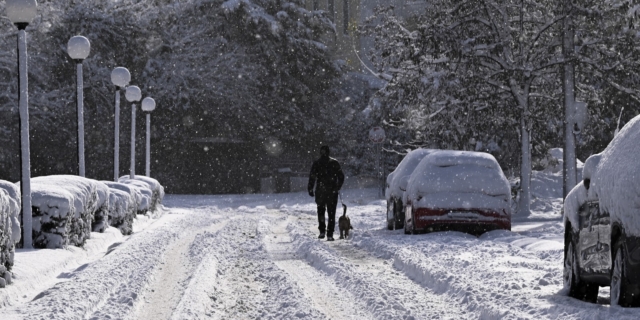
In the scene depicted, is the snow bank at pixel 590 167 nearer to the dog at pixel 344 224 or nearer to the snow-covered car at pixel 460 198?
the snow-covered car at pixel 460 198

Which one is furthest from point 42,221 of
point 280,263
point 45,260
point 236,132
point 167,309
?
point 236,132

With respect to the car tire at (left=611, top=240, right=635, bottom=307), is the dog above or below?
below

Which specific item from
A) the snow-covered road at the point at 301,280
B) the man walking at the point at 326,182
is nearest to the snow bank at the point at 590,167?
the snow-covered road at the point at 301,280

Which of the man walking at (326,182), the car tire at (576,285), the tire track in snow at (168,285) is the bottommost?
the tire track in snow at (168,285)

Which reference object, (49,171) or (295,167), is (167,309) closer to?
(49,171)

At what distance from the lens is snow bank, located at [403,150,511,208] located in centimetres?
1767

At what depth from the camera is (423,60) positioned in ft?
90.3

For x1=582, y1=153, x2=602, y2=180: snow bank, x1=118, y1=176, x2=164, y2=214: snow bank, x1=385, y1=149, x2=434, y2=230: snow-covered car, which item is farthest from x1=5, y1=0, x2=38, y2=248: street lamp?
x1=118, y1=176, x2=164, y2=214: snow bank

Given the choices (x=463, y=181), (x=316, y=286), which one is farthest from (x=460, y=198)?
(x=316, y=286)

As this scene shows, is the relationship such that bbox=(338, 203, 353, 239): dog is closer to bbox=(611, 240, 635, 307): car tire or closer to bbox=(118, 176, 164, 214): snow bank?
bbox=(118, 176, 164, 214): snow bank

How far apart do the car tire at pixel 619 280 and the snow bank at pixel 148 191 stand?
17871 millimetres

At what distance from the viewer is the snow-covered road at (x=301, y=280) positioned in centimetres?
901

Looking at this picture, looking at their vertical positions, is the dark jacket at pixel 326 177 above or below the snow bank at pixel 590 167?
below

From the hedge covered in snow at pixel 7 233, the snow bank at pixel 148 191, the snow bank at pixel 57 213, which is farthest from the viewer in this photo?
the snow bank at pixel 148 191
